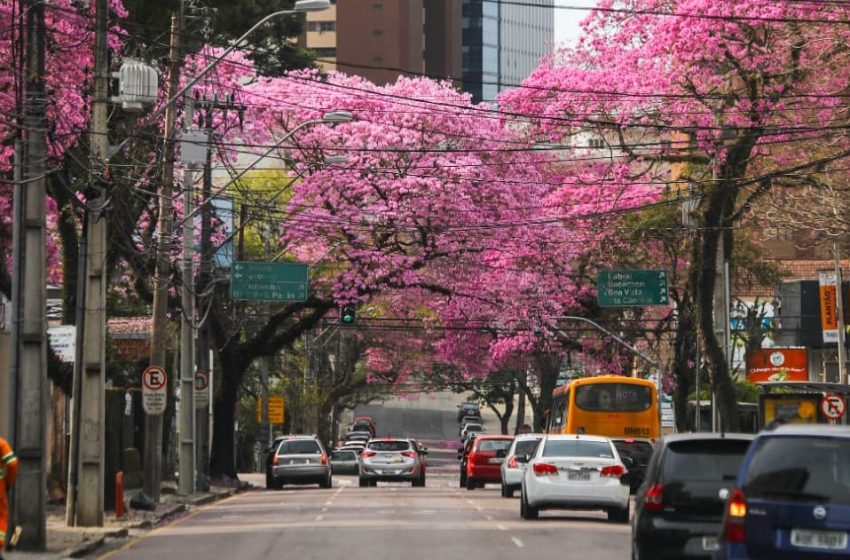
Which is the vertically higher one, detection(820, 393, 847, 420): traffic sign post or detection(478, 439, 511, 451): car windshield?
detection(820, 393, 847, 420): traffic sign post

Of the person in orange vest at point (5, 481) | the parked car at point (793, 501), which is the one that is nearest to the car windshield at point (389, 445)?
the person in orange vest at point (5, 481)

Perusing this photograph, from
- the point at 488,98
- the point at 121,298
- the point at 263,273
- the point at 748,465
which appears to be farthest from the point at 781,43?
the point at 488,98

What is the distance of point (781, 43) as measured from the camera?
108 ft

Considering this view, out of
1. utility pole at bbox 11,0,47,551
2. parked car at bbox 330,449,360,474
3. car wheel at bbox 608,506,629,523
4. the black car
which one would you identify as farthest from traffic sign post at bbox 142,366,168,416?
parked car at bbox 330,449,360,474

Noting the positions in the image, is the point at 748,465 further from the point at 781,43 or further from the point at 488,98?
the point at 488,98

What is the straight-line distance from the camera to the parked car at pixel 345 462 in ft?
225

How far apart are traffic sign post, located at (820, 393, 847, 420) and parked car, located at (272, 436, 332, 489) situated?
604 inches

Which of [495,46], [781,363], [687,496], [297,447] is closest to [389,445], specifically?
[297,447]

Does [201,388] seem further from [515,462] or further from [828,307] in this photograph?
[828,307]

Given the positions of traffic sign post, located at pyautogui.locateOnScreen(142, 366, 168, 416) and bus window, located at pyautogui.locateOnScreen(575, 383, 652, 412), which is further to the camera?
bus window, located at pyautogui.locateOnScreen(575, 383, 652, 412)

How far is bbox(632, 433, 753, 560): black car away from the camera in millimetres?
15922

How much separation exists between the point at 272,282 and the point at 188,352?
280 inches

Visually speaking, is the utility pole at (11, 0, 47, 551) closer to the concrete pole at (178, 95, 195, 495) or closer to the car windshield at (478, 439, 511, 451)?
the concrete pole at (178, 95, 195, 495)

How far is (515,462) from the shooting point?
36.0 meters
